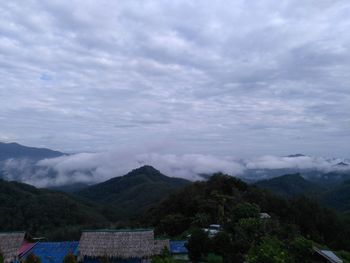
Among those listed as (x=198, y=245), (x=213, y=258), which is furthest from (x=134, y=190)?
(x=198, y=245)

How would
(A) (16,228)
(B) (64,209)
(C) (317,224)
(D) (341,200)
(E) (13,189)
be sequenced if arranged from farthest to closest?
(D) (341,200), (E) (13,189), (B) (64,209), (A) (16,228), (C) (317,224)

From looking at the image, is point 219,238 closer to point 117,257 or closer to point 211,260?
point 211,260

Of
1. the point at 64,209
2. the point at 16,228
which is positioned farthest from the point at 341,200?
the point at 16,228

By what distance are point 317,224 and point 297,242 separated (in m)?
26.1

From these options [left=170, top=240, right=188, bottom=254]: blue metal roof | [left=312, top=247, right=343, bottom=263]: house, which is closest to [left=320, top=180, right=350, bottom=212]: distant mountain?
[left=170, top=240, right=188, bottom=254]: blue metal roof

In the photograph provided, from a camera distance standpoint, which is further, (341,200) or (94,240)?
(341,200)

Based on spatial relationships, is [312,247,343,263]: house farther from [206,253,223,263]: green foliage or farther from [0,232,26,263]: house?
[0,232,26,263]: house

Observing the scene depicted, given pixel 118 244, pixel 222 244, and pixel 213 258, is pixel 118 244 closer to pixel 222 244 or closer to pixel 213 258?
pixel 213 258

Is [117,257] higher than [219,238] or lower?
lower

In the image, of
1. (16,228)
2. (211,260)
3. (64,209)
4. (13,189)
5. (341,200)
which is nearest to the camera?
(211,260)

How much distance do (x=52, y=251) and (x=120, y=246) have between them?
475 centimetres

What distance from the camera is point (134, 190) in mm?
111500

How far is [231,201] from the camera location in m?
A: 40.9

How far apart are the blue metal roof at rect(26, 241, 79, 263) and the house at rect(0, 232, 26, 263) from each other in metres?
0.80
